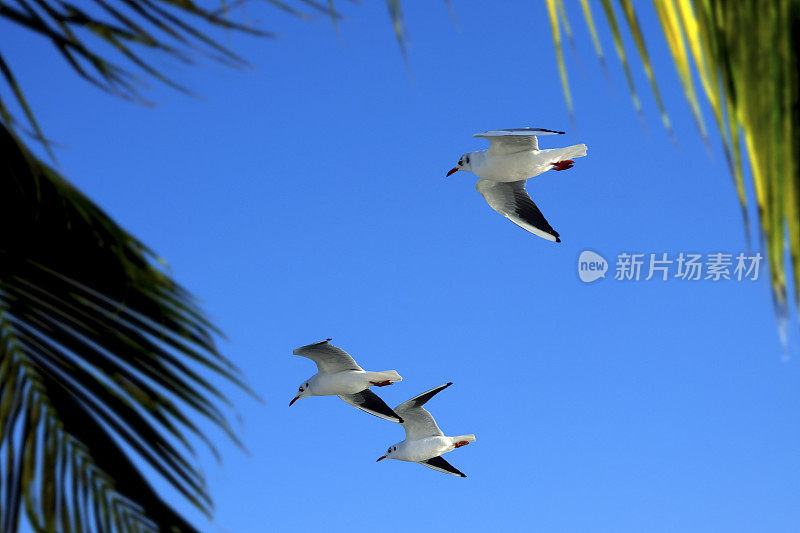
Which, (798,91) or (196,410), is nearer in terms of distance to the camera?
(798,91)

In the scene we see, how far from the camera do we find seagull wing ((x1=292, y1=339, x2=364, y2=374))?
6070 mm

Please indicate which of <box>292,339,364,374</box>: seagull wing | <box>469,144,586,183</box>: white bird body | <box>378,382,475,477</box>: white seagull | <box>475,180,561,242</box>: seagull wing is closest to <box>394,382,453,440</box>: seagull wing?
<box>378,382,475,477</box>: white seagull

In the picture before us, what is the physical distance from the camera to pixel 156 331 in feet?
5.87

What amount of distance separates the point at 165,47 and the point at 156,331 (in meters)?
0.60

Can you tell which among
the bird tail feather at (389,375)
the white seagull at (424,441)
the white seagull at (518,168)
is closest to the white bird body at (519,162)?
the white seagull at (518,168)

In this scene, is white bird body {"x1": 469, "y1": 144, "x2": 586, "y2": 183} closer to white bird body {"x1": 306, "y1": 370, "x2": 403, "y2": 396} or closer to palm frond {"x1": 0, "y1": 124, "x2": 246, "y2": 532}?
white bird body {"x1": 306, "y1": 370, "x2": 403, "y2": 396}

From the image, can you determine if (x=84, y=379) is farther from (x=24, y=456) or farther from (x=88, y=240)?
(x=88, y=240)

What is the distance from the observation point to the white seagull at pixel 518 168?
17.2 ft

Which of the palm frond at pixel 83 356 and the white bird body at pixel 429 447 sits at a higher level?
the white bird body at pixel 429 447

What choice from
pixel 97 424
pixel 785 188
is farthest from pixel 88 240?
pixel 785 188

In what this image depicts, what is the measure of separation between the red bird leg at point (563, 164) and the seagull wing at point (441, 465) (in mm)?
2295

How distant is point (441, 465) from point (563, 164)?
2.49 m

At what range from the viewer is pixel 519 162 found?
5383 mm

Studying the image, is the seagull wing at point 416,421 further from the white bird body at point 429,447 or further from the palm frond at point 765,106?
the palm frond at point 765,106
